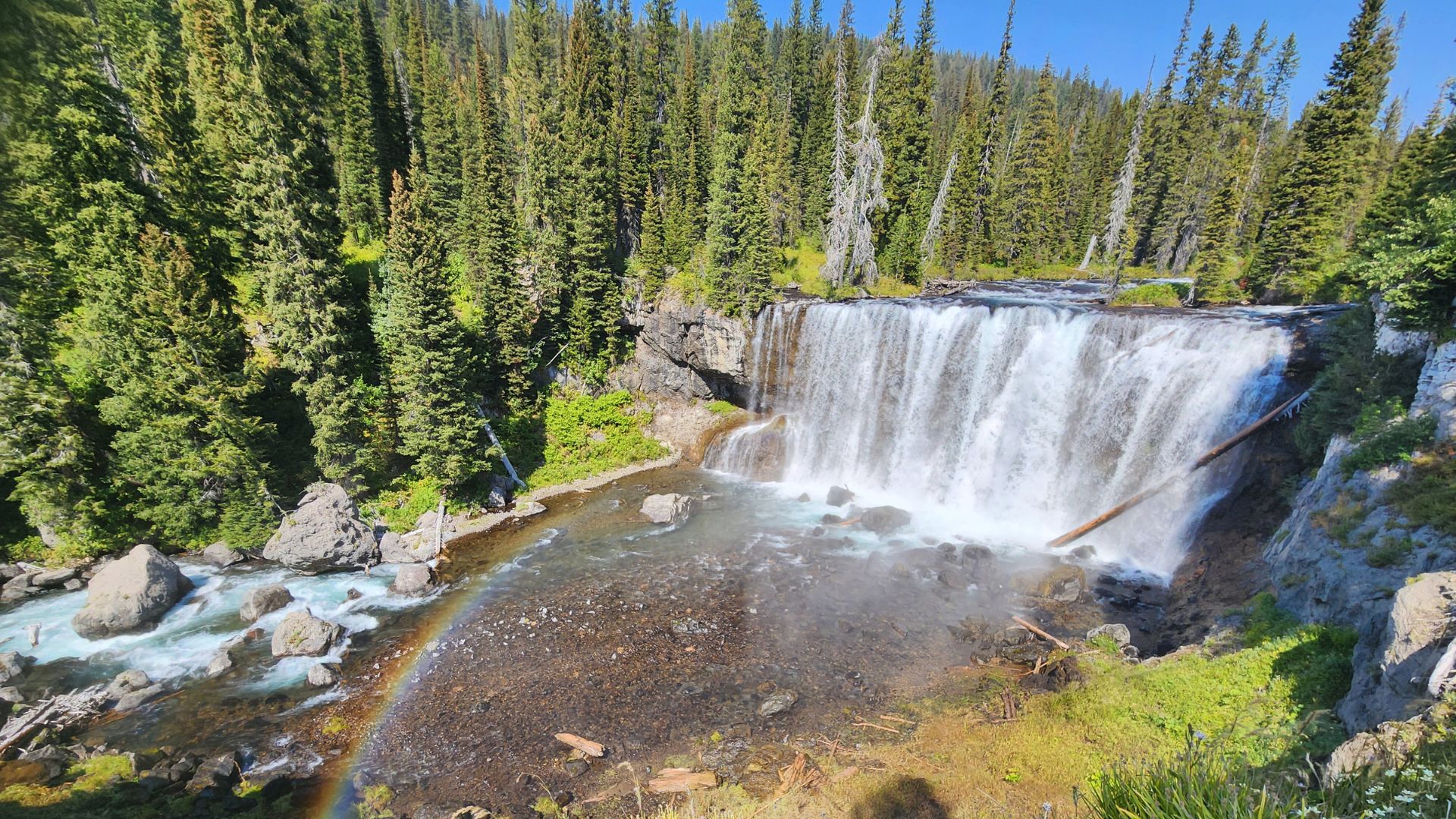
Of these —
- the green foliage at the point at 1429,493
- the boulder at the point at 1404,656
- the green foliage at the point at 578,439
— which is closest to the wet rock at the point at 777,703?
the boulder at the point at 1404,656

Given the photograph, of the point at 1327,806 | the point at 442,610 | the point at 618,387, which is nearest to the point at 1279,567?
the point at 1327,806

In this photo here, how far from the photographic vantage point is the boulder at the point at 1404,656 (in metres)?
7.22

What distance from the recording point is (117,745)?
12422mm

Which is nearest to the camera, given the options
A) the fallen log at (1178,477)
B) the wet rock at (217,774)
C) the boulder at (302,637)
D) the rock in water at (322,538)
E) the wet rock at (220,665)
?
the wet rock at (217,774)

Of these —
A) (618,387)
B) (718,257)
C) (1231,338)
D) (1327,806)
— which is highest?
(718,257)

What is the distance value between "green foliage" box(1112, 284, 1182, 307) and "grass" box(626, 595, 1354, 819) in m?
24.9

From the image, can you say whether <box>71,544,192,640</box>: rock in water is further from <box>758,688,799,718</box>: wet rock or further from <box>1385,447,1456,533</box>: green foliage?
<box>1385,447,1456,533</box>: green foliage

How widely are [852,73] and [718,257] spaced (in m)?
35.7

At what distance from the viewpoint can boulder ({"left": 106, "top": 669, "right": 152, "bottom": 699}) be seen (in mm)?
13773

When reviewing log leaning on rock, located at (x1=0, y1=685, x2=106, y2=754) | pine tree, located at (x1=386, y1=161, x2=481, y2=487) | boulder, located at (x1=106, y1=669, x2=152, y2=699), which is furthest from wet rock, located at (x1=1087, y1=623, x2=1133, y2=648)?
log leaning on rock, located at (x1=0, y1=685, x2=106, y2=754)

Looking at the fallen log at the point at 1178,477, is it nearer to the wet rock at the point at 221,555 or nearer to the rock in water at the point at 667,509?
the rock in water at the point at 667,509

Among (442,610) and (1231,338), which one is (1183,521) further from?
(442,610)

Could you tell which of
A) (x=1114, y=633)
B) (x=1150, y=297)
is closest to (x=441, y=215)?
(x=1114, y=633)

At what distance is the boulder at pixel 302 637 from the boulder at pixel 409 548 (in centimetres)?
478
